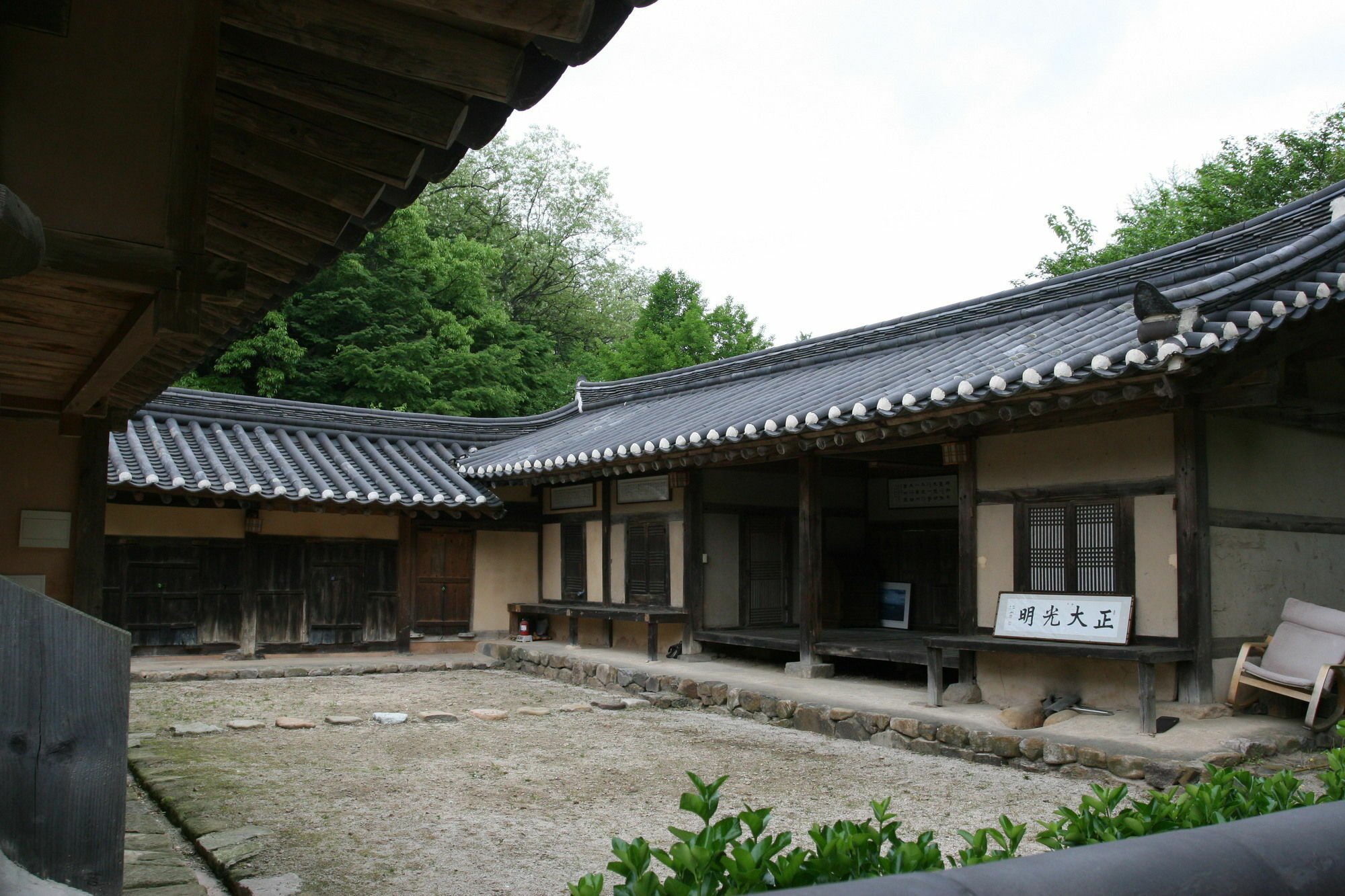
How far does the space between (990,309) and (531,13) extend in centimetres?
928

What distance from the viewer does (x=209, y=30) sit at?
2910mm

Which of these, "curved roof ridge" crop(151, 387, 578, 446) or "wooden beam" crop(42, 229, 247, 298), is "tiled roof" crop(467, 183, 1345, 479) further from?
"wooden beam" crop(42, 229, 247, 298)

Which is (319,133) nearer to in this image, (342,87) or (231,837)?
(342,87)

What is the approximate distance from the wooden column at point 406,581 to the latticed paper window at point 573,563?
2.15 meters

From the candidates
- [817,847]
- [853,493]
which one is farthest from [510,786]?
[853,493]

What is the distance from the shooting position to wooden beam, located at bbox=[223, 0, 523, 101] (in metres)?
2.79

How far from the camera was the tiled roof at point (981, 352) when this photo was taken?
655 centimetres

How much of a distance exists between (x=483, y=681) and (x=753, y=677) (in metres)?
3.91

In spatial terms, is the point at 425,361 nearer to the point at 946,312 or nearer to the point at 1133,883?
the point at 946,312

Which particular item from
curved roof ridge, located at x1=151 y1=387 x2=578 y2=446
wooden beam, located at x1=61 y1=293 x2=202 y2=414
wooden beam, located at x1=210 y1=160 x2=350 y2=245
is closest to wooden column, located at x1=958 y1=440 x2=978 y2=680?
wooden beam, located at x1=210 y1=160 x2=350 y2=245

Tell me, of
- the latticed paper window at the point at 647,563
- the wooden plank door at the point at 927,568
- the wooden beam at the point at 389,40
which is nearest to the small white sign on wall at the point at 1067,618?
the wooden plank door at the point at 927,568

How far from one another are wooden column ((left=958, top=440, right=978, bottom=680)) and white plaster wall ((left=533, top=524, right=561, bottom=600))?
709 centimetres

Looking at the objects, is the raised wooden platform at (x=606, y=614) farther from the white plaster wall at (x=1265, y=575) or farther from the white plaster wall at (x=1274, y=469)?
the white plaster wall at (x=1274, y=469)

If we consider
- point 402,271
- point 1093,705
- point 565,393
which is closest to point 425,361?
point 402,271
